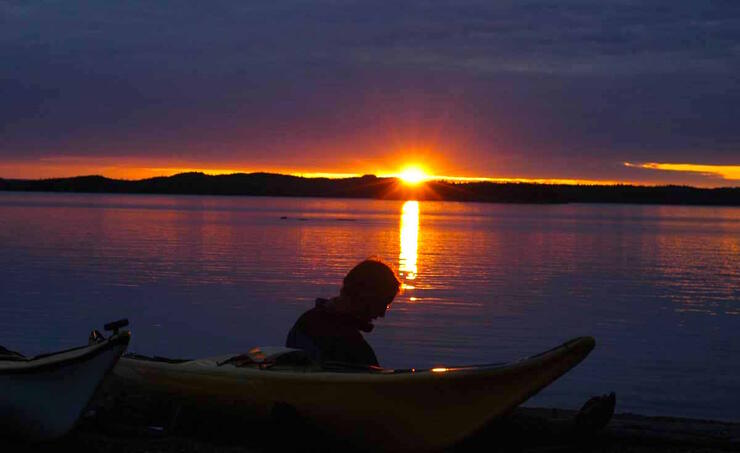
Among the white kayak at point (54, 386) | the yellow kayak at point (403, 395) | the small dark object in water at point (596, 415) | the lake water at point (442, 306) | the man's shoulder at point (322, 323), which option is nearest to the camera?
the white kayak at point (54, 386)

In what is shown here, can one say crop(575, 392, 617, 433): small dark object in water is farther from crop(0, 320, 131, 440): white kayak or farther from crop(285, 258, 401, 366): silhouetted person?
crop(0, 320, 131, 440): white kayak

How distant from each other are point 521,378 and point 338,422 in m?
1.47

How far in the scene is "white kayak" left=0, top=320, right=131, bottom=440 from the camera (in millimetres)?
6613

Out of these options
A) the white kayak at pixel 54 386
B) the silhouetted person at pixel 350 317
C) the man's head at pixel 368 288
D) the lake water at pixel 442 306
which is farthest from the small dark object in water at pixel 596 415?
the lake water at pixel 442 306

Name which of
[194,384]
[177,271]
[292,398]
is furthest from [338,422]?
[177,271]

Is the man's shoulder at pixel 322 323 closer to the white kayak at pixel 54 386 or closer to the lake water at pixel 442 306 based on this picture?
the white kayak at pixel 54 386

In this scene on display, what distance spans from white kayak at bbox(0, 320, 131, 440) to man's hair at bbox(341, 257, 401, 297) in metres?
1.70

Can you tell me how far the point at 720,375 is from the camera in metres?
14.7

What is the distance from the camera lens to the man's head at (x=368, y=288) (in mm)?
6887

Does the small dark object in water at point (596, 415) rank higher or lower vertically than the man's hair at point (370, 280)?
lower

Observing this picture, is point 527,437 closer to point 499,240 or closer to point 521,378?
point 521,378

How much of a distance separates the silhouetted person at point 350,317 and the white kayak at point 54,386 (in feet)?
4.78

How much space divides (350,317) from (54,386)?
226 centimetres

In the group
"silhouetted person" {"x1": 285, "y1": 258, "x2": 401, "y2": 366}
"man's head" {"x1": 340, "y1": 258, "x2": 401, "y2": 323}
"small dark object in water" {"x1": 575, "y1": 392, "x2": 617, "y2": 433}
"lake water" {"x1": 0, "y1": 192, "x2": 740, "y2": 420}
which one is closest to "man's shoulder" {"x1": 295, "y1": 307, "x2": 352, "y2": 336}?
"silhouetted person" {"x1": 285, "y1": 258, "x2": 401, "y2": 366}
